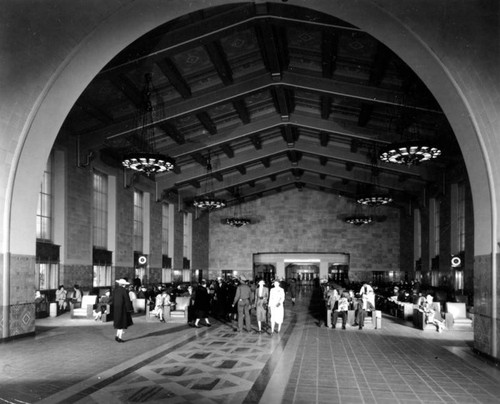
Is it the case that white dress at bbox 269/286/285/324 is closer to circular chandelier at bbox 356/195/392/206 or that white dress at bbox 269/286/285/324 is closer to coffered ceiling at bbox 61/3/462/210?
coffered ceiling at bbox 61/3/462/210

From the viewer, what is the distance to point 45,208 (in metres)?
15.5

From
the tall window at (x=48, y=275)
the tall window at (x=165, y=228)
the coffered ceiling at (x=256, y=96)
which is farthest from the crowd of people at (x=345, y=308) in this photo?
the tall window at (x=165, y=228)

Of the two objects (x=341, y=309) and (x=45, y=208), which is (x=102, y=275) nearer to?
(x=45, y=208)

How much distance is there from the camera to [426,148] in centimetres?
1298

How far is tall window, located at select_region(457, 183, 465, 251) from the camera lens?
19.1m

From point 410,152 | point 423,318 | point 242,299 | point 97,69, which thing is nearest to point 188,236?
point 242,299

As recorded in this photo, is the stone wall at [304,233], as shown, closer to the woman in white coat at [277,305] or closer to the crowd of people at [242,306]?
the crowd of people at [242,306]

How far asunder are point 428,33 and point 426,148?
5.52 metres

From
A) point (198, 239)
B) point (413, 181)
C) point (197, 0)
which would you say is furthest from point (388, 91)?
point (198, 239)

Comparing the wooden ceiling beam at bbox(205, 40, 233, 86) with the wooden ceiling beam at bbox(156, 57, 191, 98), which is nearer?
the wooden ceiling beam at bbox(205, 40, 233, 86)

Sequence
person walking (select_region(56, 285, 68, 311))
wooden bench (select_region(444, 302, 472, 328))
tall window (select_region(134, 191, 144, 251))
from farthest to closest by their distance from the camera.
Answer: tall window (select_region(134, 191, 144, 251))
person walking (select_region(56, 285, 68, 311))
wooden bench (select_region(444, 302, 472, 328))

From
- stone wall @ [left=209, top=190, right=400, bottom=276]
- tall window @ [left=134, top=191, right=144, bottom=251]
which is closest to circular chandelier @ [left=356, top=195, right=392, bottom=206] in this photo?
stone wall @ [left=209, top=190, right=400, bottom=276]

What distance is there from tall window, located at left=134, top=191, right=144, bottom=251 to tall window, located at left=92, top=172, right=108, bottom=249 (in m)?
2.97

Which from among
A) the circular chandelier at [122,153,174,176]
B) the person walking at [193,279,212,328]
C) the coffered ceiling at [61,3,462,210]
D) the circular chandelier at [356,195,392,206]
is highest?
the coffered ceiling at [61,3,462,210]
